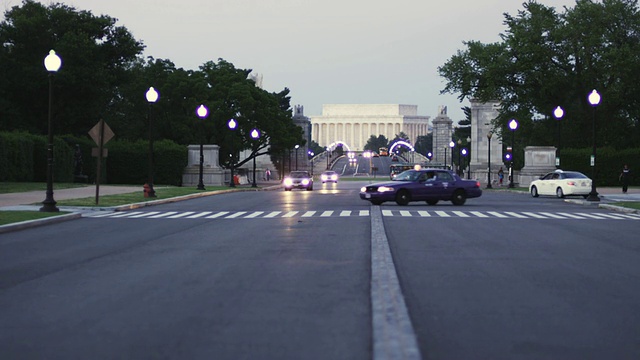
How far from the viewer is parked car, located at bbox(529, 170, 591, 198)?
42.5m

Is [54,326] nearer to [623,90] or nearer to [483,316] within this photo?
[483,316]

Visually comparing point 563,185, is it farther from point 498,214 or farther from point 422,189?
point 498,214

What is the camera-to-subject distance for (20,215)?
23.3 metres

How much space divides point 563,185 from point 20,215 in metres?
29.3

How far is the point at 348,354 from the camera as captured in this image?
641cm

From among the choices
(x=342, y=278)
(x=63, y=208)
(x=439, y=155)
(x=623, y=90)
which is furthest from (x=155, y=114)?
(x=439, y=155)

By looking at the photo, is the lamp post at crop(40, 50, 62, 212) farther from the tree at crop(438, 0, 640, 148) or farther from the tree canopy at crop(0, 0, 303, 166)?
the tree at crop(438, 0, 640, 148)

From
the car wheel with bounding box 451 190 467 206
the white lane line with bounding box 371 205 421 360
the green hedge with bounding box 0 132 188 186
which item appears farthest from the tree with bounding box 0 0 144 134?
the white lane line with bounding box 371 205 421 360

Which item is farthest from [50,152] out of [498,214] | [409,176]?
[498,214]

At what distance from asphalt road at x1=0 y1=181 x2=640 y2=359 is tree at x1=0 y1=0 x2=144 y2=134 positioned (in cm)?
5127

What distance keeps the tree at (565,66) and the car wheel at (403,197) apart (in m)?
32.4

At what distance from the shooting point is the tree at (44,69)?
219 feet

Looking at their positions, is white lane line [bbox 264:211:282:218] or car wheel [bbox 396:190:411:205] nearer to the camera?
white lane line [bbox 264:211:282:218]

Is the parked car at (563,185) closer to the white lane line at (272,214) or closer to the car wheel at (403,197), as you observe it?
the car wheel at (403,197)
